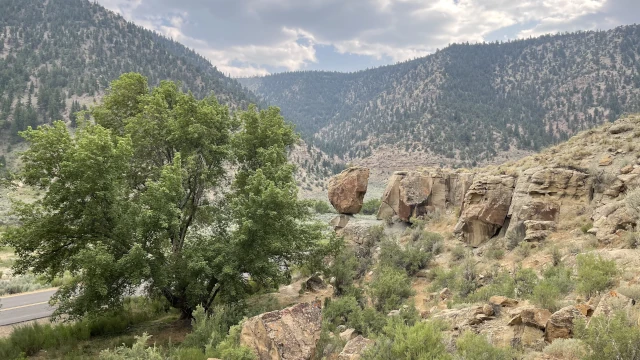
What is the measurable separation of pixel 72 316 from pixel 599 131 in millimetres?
26916

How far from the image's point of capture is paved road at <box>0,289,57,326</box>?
593 inches

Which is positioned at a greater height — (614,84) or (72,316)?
(614,84)

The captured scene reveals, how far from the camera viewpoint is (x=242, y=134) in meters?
16.8

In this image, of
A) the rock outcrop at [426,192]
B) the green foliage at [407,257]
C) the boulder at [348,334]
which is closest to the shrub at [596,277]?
the boulder at [348,334]

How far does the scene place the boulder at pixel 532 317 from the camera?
24.6 ft

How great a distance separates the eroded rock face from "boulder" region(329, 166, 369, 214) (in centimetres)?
1049

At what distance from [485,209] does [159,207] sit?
14828 millimetres

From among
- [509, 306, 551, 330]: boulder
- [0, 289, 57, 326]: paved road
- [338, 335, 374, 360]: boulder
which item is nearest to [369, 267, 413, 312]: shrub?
[338, 335, 374, 360]: boulder

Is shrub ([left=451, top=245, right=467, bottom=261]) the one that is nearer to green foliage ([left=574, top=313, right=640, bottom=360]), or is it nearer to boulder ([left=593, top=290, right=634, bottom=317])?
boulder ([left=593, top=290, right=634, bottom=317])

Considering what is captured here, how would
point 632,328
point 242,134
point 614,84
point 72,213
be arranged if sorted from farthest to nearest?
1. point 614,84
2. point 242,134
3. point 72,213
4. point 632,328

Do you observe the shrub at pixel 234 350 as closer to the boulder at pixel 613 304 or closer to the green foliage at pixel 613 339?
the green foliage at pixel 613 339

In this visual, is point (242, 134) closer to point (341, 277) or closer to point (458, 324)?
point (341, 277)

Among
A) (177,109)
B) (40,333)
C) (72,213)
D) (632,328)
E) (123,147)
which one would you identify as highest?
(177,109)

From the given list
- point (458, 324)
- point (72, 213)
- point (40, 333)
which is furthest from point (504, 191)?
point (40, 333)
